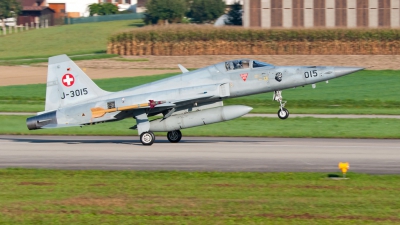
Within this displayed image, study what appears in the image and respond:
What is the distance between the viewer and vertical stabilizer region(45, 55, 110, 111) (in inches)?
887

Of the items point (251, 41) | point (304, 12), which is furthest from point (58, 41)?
point (304, 12)

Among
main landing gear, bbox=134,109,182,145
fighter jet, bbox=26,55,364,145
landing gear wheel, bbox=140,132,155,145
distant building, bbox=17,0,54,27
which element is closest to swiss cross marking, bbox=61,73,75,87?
fighter jet, bbox=26,55,364,145

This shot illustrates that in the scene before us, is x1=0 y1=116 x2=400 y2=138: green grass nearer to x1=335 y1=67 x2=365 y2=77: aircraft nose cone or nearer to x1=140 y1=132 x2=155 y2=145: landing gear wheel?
x1=335 y1=67 x2=365 y2=77: aircraft nose cone

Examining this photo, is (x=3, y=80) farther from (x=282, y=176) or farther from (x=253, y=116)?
(x=282, y=176)

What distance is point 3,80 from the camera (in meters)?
49.6

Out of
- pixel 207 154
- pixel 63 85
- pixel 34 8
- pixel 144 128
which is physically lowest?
pixel 207 154

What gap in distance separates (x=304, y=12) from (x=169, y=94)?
53837 millimetres

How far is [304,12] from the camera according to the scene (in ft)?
241

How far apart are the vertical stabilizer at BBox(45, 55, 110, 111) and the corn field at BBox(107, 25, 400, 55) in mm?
40407

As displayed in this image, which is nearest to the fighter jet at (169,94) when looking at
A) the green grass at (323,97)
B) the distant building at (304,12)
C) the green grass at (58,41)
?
the green grass at (323,97)

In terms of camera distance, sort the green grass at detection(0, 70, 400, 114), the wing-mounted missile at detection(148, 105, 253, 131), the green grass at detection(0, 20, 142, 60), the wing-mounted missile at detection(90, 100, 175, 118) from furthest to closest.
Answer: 1. the green grass at detection(0, 20, 142, 60)
2. the green grass at detection(0, 70, 400, 114)
3. the wing-mounted missile at detection(90, 100, 175, 118)
4. the wing-mounted missile at detection(148, 105, 253, 131)

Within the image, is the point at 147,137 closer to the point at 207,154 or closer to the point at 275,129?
the point at 207,154

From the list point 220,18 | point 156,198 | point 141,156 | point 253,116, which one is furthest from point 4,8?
point 156,198

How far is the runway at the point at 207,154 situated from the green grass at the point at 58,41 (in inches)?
1922
